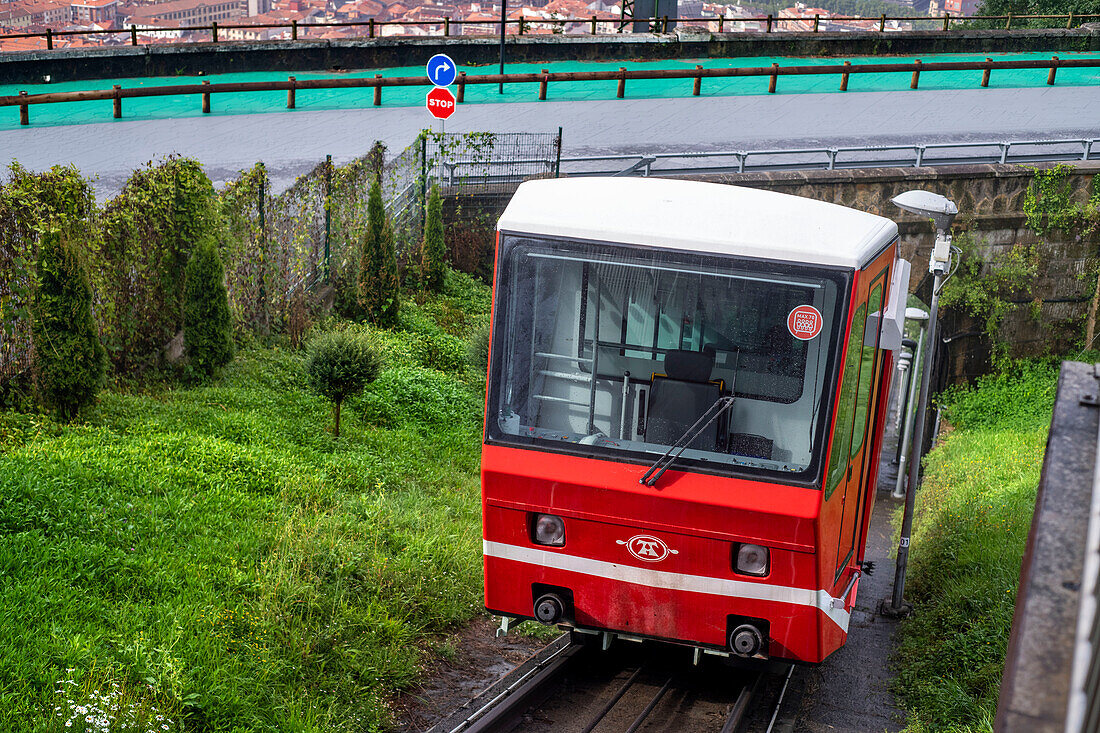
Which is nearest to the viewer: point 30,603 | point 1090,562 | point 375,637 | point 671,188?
point 1090,562

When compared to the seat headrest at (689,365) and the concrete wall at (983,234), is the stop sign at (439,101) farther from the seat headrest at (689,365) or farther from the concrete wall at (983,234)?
the seat headrest at (689,365)

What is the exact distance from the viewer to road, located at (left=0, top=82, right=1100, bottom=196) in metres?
18.7

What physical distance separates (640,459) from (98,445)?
515 centimetres

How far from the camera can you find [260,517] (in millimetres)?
8078

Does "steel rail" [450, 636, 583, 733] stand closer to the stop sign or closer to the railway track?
the railway track

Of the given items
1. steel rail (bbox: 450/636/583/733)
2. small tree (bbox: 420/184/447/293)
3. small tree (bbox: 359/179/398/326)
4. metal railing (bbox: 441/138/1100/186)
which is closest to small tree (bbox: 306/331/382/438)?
small tree (bbox: 359/179/398/326)

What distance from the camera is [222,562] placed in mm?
7129

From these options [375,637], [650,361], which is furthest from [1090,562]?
[375,637]

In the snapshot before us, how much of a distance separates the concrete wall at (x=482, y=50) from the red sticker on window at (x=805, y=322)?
23.1 metres

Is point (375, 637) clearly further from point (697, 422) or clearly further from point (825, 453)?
point (825, 453)

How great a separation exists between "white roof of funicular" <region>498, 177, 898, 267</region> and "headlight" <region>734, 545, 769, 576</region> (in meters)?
1.63

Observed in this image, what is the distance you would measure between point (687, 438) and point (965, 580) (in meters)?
4.44

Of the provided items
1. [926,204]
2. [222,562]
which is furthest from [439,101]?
[222,562]

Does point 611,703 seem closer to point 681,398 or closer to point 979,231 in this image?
point 681,398
